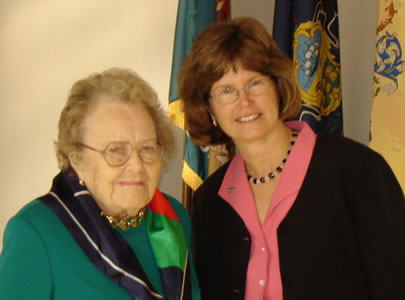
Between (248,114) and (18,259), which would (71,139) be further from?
(248,114)

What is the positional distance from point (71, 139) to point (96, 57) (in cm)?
158

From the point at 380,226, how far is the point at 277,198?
36cm

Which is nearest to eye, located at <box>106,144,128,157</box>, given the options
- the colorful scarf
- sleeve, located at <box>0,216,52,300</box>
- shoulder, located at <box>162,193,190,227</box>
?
the colorful scarf

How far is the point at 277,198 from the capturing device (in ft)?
5.55

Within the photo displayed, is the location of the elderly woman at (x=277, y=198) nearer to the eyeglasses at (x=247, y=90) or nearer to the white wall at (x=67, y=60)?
the eyeglasses at (x=247, y=90)

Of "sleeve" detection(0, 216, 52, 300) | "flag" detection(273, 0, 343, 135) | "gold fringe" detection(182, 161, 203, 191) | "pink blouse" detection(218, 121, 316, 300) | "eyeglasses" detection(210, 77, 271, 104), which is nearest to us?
"sleeve" detection(0, 216, 52, 300)

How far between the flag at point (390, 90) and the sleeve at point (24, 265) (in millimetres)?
1555

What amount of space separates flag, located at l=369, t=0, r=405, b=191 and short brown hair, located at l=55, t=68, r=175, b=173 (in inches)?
44.7

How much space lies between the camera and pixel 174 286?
57.4 inches

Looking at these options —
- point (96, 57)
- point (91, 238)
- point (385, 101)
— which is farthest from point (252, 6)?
point (91, 238)

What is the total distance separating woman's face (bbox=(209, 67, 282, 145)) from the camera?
1.73 meters

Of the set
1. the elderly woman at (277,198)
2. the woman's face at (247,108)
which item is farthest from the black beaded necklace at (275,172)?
the woman's face at (247,108)

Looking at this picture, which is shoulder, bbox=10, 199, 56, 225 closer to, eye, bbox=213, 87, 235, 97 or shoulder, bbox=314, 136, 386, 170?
eye, bbox=213, 87, 235, 97

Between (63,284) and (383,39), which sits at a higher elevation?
(383,39)
